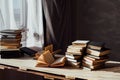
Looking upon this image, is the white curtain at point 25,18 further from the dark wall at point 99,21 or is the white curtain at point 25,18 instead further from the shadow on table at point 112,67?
the shadow on table at point 112,67

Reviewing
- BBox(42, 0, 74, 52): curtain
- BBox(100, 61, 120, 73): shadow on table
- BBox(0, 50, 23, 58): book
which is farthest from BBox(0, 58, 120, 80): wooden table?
BBox(42, 0, 74, 52): curtain

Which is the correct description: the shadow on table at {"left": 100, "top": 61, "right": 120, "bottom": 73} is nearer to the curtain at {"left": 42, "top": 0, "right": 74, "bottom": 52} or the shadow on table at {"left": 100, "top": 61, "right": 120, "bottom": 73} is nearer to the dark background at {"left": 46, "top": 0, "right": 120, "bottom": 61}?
the dark background at {"left": 46, "top": 0, "right": 120, "bottom": 61}

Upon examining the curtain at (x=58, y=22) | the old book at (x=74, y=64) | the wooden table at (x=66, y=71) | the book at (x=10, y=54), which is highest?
the curtain at (x=58, y=22)

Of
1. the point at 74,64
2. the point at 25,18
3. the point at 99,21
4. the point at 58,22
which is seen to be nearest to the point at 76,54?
the point at 74,64

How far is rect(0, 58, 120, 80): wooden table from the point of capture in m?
1.97

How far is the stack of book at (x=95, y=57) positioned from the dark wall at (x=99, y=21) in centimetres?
66

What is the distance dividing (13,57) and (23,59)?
130mm

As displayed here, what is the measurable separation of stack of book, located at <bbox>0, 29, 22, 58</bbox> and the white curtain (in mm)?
241

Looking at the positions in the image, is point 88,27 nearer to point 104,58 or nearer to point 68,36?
point 68,36

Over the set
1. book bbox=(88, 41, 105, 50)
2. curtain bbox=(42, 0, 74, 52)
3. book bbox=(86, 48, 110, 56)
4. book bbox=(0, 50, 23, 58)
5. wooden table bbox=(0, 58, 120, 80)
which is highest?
curtain bbox=(42, 0, 74, 52)

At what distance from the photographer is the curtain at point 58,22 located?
2713mm

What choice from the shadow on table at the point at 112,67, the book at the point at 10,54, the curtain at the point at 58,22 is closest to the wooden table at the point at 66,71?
the shadow on table at the point at 112,67

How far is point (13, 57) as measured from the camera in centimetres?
261

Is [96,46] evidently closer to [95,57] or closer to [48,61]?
[95,57]
